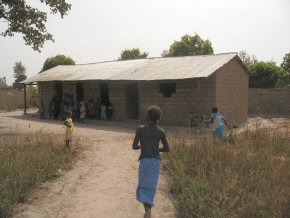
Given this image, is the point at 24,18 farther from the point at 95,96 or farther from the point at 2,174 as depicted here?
the point at 2,174

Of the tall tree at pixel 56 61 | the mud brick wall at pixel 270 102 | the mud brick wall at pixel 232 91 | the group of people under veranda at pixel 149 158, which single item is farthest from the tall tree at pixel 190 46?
the group of people under veranda at pixel 149 158

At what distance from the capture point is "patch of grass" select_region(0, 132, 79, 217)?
514 centimetres

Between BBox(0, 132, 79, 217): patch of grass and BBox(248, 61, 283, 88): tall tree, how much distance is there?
19730 millimetres

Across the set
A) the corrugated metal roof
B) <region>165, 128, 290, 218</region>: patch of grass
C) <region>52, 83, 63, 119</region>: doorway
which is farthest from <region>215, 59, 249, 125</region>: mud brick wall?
<region>52, 83, 63, 119</region>: doorway

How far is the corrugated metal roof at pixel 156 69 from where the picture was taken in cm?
1388

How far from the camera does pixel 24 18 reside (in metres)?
15.0

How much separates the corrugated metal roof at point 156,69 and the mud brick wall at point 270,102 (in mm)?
6073

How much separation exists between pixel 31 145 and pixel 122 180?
2.95 m

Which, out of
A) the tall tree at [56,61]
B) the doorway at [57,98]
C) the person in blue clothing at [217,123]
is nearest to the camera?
the person in blue clothing at [217,123]

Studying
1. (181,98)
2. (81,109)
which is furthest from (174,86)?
(81,109)

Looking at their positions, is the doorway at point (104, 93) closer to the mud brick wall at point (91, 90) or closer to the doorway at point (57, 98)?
the mud brick wall at point (91, 90)

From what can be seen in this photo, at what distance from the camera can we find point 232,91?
15.7 meters

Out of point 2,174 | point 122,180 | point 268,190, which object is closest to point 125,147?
point 122,180

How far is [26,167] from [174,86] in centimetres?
938
